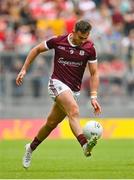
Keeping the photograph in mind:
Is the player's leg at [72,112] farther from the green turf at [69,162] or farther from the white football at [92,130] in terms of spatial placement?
the green turf at [69,162]

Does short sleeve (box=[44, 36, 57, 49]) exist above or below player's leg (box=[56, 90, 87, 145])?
above

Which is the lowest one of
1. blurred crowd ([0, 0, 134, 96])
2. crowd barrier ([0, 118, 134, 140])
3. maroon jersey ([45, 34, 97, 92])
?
crowd barrier ([0, 118, 134, 140])

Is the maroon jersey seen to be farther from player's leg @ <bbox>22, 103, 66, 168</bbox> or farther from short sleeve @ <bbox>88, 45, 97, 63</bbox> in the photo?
player's leg @ <bbox>22, 103, 66, 168</bbox>

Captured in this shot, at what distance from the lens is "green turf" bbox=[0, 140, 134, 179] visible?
11.7 metres

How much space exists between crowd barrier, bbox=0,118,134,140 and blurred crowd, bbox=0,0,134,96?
1145mm

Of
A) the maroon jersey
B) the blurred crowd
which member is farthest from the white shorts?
the blurred crowd

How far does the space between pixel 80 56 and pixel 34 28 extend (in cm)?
1263

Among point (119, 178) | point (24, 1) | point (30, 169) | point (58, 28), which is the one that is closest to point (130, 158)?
point (30, 169)

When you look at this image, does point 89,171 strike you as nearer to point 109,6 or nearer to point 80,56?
point 80,56

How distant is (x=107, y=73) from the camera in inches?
925

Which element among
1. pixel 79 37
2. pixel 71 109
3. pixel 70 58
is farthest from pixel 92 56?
pixel 71 109

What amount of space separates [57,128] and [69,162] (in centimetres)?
923

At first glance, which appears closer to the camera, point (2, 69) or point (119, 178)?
point (119, 178)

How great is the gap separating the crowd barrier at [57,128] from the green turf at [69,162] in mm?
3083
